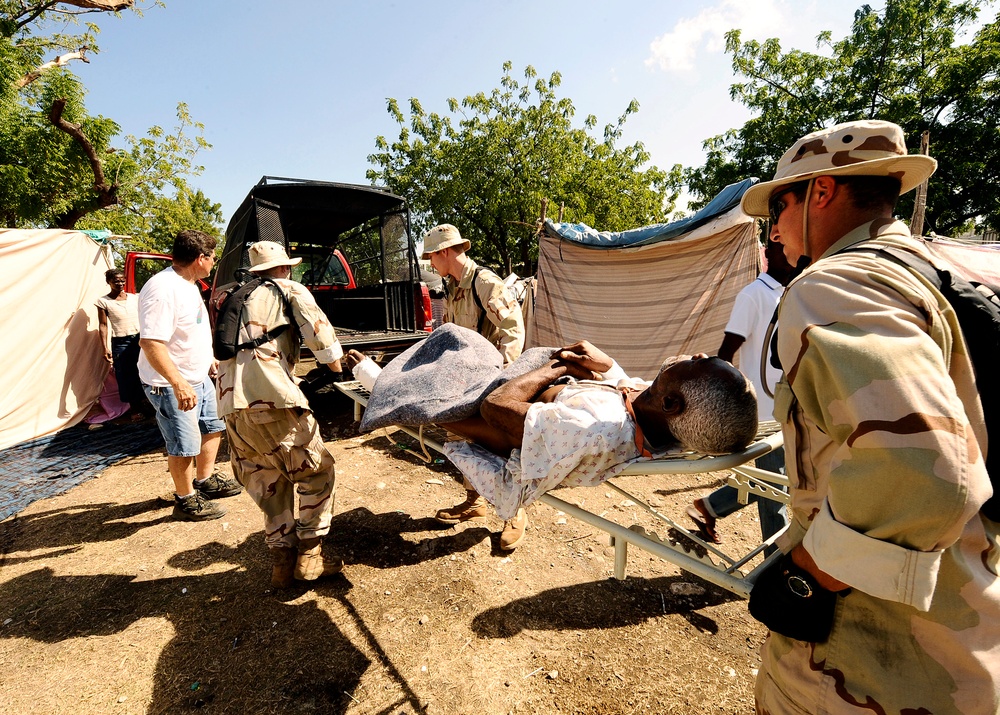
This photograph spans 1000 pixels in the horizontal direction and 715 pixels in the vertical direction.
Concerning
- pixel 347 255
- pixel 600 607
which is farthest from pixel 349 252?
pixel 600 607

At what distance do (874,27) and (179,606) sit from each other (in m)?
24.3

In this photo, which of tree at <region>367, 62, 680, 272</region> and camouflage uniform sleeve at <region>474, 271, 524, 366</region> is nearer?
camouflage uniform sleeve at <region>474, 271, 524, 366</region>

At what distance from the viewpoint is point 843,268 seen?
34.2 inches

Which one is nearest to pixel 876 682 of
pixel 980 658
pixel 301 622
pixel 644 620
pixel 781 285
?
pixel 980 658

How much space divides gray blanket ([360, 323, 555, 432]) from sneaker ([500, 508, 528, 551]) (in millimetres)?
1212

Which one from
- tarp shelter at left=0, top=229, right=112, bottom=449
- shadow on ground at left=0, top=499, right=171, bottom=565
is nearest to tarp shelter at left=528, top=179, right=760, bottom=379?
shadow on ground at left=0, top=499, right=171, bottom=565

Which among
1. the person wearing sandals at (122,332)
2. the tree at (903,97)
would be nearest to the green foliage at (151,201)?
the person wearing sandals at (122,332)

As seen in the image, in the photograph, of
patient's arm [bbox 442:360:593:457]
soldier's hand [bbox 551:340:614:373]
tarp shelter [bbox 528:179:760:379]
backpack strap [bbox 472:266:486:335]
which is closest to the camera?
patient's arm [bbox 442:360:593:457]

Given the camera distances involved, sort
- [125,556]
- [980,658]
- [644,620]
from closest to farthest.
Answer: [980,658]
[644,620]
[125,556]

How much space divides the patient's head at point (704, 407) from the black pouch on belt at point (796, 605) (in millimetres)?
557

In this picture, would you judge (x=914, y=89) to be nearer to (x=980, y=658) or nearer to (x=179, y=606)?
(x=980, y=658)

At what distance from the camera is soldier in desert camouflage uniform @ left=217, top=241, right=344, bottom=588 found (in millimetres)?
2658

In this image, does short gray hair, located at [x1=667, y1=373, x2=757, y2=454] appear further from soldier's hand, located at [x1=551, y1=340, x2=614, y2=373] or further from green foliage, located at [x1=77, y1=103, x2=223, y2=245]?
green foliage, located at [x1=77, y1=103, x2=223, y2=245]

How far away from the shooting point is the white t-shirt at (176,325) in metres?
3.12
